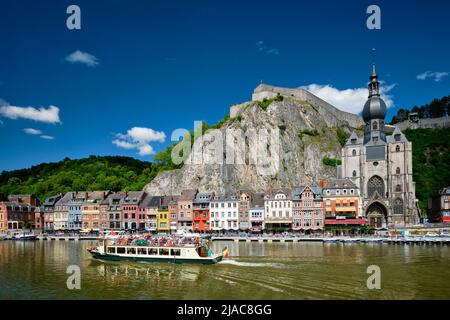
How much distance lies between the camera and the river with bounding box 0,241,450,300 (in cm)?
→ 2702

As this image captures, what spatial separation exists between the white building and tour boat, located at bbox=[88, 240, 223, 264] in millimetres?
39681

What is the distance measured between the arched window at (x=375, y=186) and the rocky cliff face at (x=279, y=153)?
67.6 ft


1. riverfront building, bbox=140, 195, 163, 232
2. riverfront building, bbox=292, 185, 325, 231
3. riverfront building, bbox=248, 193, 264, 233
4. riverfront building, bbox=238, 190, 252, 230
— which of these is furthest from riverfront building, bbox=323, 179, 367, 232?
→ riverfront building, bbox=140, 195, 163, 232

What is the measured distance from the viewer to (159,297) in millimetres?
26766

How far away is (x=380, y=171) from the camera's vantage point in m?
88.9

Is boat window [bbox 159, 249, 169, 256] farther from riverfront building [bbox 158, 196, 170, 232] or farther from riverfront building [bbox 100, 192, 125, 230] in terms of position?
riverfront building [bbox 100, 192, 125, 230]

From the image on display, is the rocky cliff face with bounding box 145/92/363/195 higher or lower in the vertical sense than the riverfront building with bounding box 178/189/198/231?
higher

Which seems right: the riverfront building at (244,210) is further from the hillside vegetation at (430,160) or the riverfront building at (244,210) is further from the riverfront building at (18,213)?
the riverfront building at (18,213)

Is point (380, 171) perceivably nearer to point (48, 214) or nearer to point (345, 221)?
point (345, 221)

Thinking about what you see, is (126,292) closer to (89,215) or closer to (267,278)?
(267,278)

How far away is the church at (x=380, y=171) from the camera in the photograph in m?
83.8

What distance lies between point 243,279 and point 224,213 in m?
53.2

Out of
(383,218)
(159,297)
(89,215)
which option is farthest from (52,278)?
(383,218)

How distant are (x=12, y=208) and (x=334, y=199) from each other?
7410 centimetres
